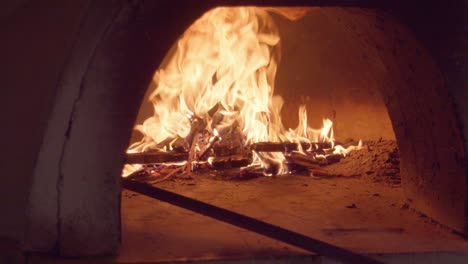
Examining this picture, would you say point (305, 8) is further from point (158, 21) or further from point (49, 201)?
point (49, 201)

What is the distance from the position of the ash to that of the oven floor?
0.67 feet

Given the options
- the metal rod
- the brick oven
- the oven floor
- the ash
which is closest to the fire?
the ash

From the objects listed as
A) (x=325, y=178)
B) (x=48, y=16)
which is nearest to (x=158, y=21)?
(x=48, y=16)

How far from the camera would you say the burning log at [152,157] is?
3.98 m

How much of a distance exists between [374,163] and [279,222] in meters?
1.63

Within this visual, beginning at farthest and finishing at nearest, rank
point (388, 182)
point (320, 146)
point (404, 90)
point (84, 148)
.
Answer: point (320, 146) < point (388, 182) < point (404, 90) < point (84, 148)

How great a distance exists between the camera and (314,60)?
470 cm

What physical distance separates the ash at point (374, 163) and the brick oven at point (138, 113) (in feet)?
2.26

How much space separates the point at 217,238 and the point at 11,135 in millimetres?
1006

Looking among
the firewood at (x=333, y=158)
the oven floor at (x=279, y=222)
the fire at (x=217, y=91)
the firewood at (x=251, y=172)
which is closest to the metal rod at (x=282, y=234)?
the oven floor at (x=279, y=222)

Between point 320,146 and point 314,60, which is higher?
point 314,60

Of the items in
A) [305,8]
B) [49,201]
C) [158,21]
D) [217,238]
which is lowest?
[217,238]

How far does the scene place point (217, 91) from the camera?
421 cm

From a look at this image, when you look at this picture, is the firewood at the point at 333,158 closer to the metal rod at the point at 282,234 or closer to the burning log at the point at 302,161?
the burning log at the point at 302,161
